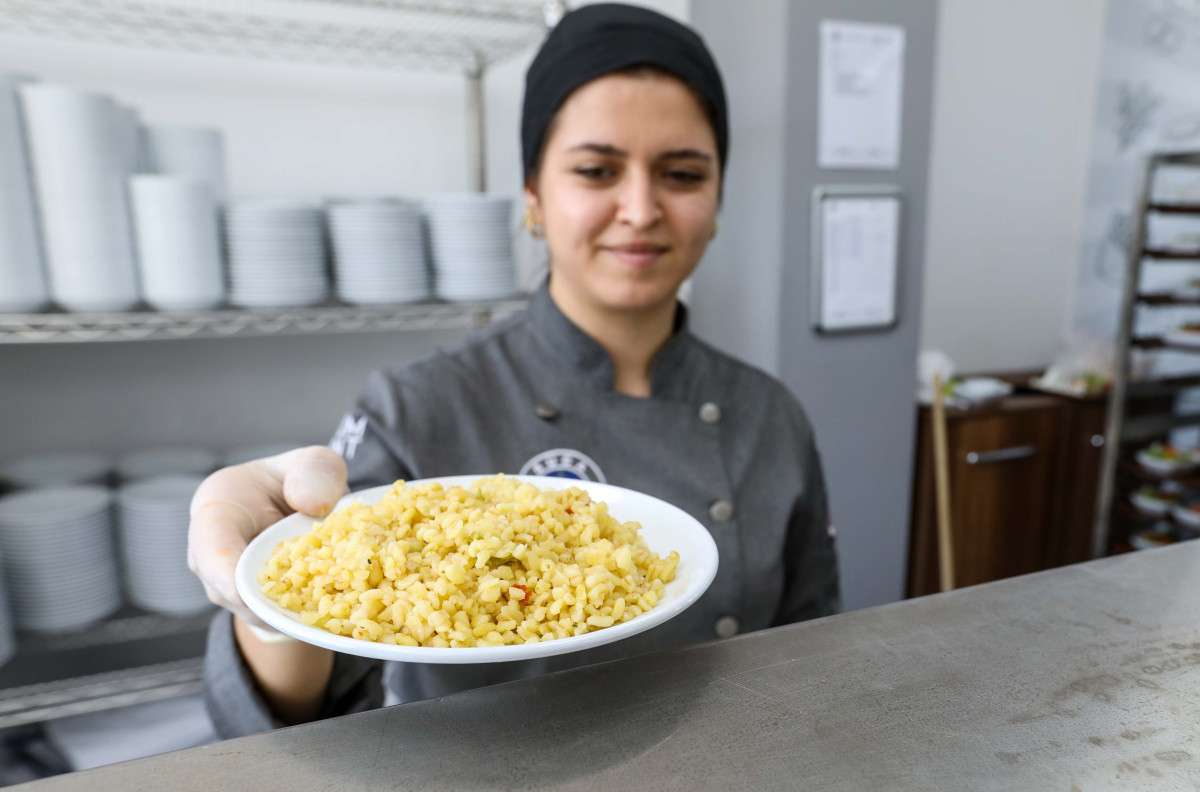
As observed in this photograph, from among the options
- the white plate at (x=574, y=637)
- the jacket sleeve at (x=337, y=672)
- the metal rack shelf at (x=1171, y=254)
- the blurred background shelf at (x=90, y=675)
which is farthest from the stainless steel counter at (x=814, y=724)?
the metal rack shelf at (x=1171, y=254)

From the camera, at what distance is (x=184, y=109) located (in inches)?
85.4

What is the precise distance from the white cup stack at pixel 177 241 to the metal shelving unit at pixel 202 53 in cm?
5

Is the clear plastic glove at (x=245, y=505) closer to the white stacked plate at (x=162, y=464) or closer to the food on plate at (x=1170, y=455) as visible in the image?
the white stacked plate at (x=162, y=464)

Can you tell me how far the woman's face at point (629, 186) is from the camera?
1232mm

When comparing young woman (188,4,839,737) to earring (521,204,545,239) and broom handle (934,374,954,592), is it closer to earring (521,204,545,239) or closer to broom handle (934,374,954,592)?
earring (521,204,545,239)

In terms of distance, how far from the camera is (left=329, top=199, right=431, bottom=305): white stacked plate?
6.11 feet

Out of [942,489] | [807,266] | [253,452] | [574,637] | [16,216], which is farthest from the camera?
[942,489]

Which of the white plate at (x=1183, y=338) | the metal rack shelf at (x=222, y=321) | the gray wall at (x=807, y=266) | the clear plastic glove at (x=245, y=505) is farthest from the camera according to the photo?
the white plate at (x=1183, y=338)

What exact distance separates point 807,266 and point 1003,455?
119cm

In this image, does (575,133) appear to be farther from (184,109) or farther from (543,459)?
(184,109)

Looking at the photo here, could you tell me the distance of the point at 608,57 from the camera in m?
1.22

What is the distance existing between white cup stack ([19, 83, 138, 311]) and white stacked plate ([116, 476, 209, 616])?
0.44 meters

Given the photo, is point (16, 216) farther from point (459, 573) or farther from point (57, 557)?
point (459, 573)

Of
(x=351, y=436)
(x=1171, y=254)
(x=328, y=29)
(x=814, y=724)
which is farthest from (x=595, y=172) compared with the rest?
(x=1171, y=254)
